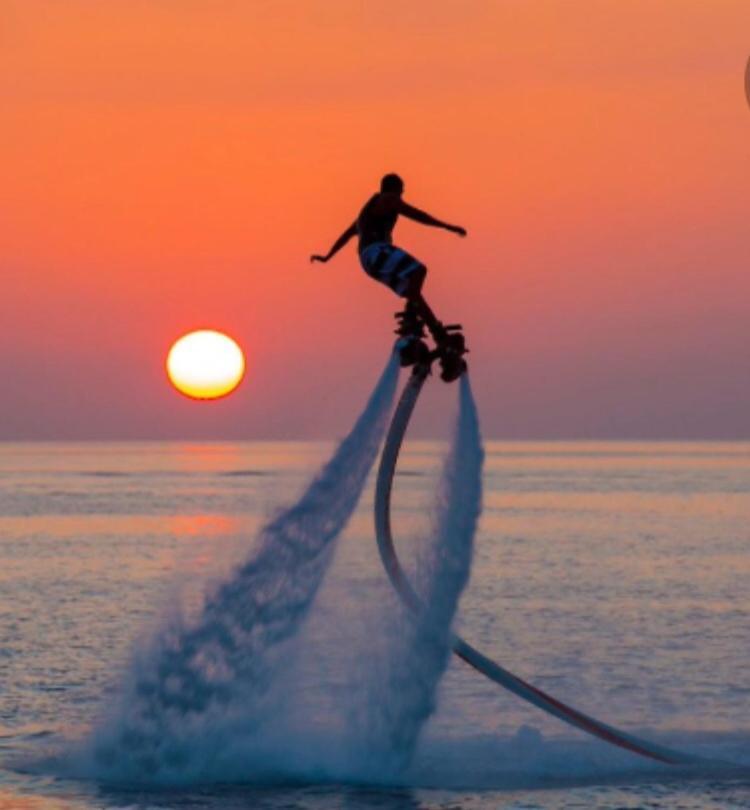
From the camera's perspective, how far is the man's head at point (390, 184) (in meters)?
27.9

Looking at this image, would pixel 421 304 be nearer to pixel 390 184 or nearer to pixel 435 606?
pixel 390 184

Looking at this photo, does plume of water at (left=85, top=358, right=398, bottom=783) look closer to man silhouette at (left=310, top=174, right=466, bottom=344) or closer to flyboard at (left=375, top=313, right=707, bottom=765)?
flyboard at (left=375, top=313, right=707, bottom=765)

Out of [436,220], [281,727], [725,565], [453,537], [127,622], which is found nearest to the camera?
[436,220]

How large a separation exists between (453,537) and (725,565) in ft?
203

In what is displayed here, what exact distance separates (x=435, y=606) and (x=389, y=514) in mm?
1962

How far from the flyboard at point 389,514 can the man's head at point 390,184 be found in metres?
1.97

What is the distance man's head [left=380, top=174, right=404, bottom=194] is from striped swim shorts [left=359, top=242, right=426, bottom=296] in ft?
2.61

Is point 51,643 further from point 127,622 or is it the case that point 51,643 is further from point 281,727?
point 281,727

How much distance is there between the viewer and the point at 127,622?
64438 millimetres

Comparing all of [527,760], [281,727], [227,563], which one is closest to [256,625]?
[227,563]

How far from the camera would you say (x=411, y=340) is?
28.6 metres

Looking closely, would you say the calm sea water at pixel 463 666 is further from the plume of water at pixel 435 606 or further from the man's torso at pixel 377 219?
the man's torso at pixel 377 219

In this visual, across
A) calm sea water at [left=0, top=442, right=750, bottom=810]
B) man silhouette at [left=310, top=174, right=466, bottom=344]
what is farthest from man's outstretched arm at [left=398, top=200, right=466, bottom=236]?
calm sea water at [left=0, top=442, right=750, bottom=810]

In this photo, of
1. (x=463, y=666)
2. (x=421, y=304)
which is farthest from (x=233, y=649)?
(x=463, y=666)
